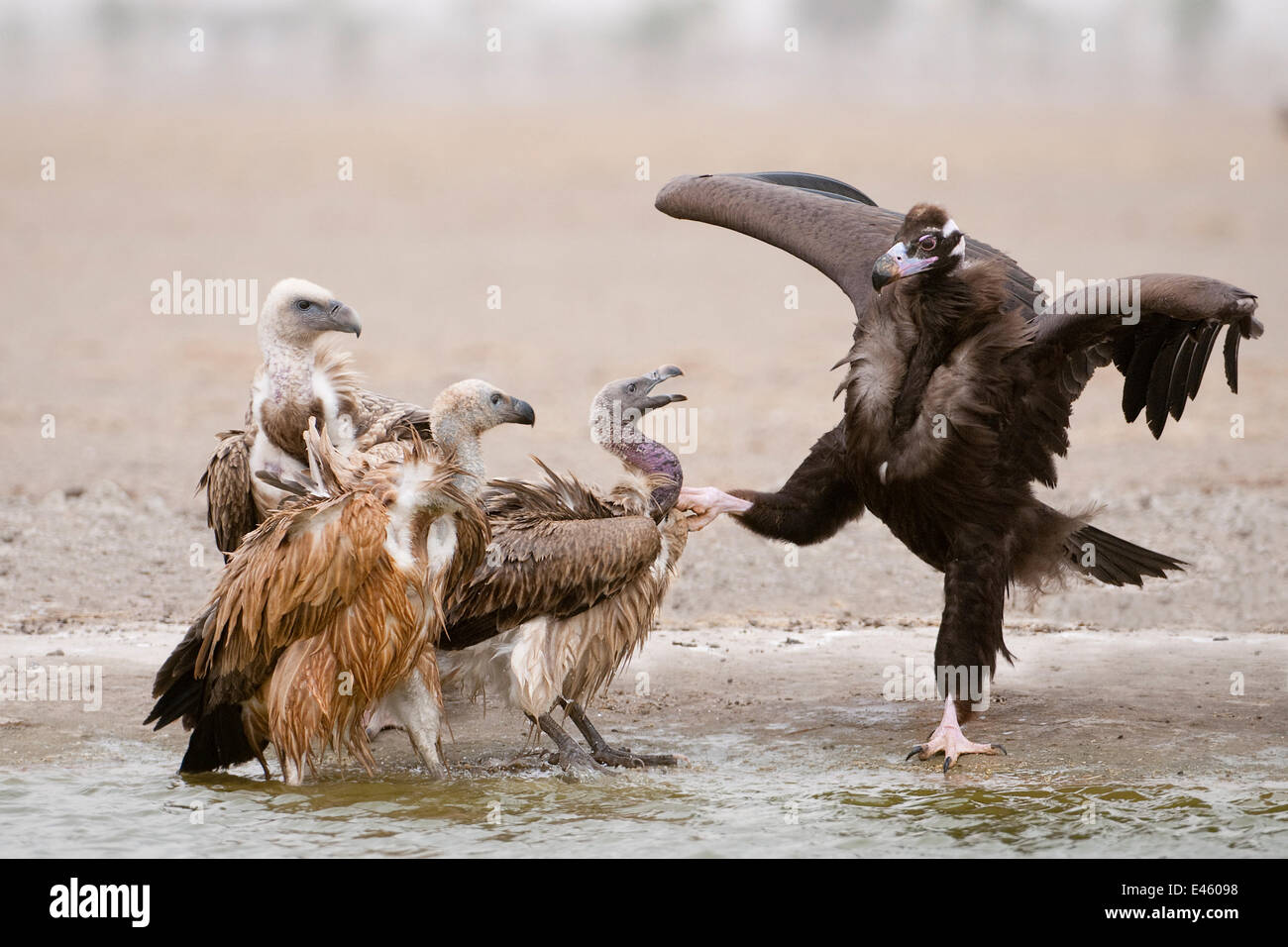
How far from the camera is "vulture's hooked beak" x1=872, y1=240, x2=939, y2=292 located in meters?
A: 6.63

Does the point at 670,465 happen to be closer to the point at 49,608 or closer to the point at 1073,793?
the point at 1073,793

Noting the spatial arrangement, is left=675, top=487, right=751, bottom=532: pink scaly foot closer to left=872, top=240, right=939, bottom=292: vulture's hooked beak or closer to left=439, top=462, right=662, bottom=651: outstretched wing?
left=439, top=462, right=662, bottom=651: outstretched wing

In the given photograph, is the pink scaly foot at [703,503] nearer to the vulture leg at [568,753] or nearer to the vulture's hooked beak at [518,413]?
the vulture's hooked beak at [518,413]

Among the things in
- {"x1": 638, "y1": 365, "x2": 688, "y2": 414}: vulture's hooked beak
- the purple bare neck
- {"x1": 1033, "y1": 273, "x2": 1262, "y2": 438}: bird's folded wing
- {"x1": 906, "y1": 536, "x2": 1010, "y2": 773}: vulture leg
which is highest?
{"x1": 1033, "y1": 273, "x2": 1262, "y2": 438}: bird's folded wing

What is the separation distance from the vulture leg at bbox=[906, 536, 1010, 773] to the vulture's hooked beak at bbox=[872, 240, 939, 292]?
109 cm

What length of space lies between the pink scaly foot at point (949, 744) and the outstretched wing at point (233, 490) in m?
2.91

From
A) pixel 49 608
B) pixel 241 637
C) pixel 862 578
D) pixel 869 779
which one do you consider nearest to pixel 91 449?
pixel 49 608

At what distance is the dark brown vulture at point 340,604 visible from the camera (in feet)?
20.4

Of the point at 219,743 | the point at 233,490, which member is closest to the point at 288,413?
the point at 233,490

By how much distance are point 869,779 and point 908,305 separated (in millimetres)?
1854

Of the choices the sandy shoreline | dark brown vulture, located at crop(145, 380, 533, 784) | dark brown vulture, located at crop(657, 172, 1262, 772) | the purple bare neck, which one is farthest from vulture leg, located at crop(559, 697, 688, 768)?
dark brown vulture, located at crop(657, 172, 1262, 772)

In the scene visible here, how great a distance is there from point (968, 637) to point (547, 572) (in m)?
1.68

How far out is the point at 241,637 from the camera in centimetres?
636

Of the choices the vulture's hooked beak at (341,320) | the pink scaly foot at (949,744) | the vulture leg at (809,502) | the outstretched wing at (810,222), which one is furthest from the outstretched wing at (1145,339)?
the vulture's hooked beak at (341,320)
